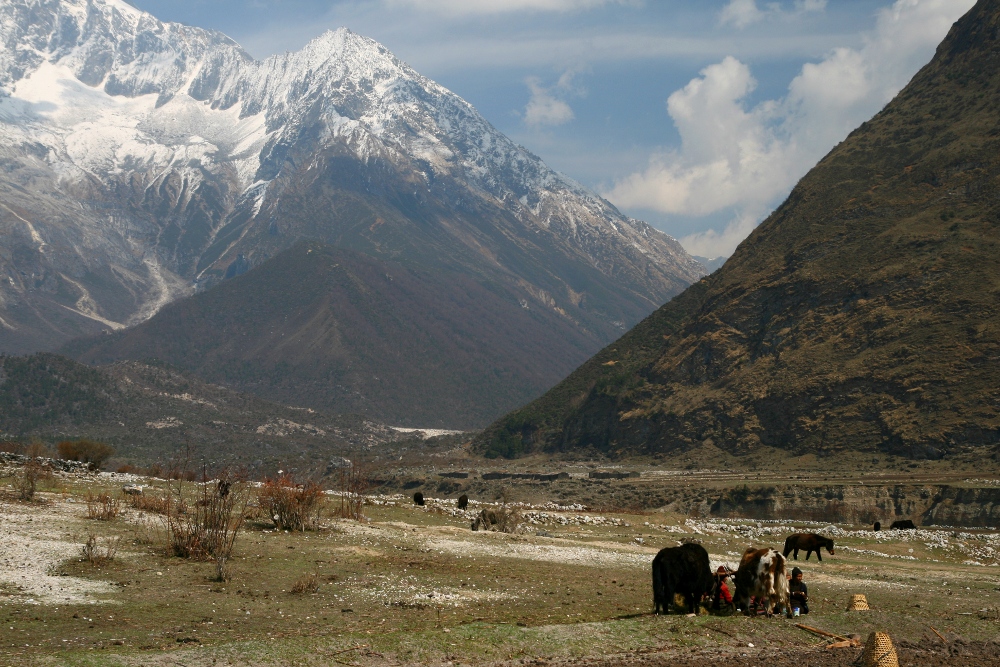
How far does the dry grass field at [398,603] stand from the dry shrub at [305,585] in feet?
0.12

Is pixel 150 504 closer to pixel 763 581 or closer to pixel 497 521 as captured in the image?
pixel 497 521

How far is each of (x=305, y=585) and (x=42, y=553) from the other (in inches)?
257

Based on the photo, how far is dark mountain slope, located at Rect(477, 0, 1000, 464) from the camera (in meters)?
78.1

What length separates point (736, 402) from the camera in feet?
307

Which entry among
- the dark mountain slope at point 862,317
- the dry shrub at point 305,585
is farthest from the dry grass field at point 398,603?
the dark mountain slope at point 862,317

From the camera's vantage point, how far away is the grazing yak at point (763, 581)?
19656mm

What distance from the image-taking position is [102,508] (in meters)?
29.3

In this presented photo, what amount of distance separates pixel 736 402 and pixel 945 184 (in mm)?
28608

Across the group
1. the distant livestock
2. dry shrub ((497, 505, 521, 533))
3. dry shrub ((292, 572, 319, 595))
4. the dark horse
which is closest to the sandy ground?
dry shrub ((292, 572, 319, 595))

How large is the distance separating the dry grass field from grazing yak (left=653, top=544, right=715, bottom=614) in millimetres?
432

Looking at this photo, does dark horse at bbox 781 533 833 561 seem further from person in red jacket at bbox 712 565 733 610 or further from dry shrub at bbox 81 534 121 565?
dry shrub at bbox 81 534 121 565

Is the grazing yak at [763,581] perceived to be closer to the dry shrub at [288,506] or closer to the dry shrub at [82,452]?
the dry shrub at [288,506]

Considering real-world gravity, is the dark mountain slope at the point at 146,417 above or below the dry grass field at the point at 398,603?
above

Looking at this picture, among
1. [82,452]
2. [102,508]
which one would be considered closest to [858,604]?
[102,508]
